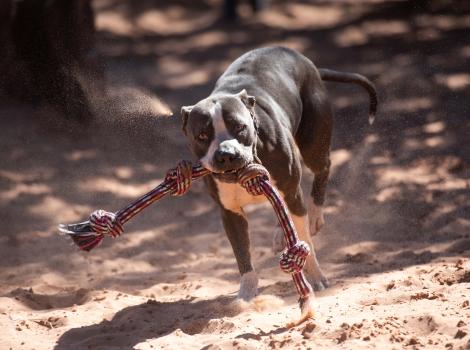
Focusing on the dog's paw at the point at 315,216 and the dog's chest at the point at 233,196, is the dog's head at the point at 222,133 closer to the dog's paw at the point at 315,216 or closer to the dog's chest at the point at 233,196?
the dog's chest at the point at 233,196

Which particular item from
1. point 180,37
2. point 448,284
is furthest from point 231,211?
point 180,37

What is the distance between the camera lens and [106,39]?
10.0 metres

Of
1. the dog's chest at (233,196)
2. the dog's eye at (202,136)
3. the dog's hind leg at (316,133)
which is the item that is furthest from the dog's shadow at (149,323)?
the dog's hind leg at (316,133)

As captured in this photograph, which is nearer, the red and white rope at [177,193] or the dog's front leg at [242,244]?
the red and white rope at [177,193]

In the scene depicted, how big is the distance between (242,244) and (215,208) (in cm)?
224

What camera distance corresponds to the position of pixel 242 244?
5.62 m

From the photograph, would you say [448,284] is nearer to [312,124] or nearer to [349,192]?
[312,124]

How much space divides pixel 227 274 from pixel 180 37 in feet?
15.6

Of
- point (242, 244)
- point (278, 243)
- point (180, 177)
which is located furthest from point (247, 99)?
point (278, 243)

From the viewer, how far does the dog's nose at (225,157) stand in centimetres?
472

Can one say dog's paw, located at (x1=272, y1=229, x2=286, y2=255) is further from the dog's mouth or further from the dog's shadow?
the dog's mouth

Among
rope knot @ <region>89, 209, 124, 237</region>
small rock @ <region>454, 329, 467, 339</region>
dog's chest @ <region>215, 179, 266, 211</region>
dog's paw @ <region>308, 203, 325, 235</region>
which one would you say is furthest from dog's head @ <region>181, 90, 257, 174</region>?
dog's paw @ <region>308, 203, 325, 235</region>

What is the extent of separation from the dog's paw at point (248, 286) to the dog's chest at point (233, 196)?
17.8 inches

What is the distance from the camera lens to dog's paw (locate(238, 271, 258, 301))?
18.1 ft
